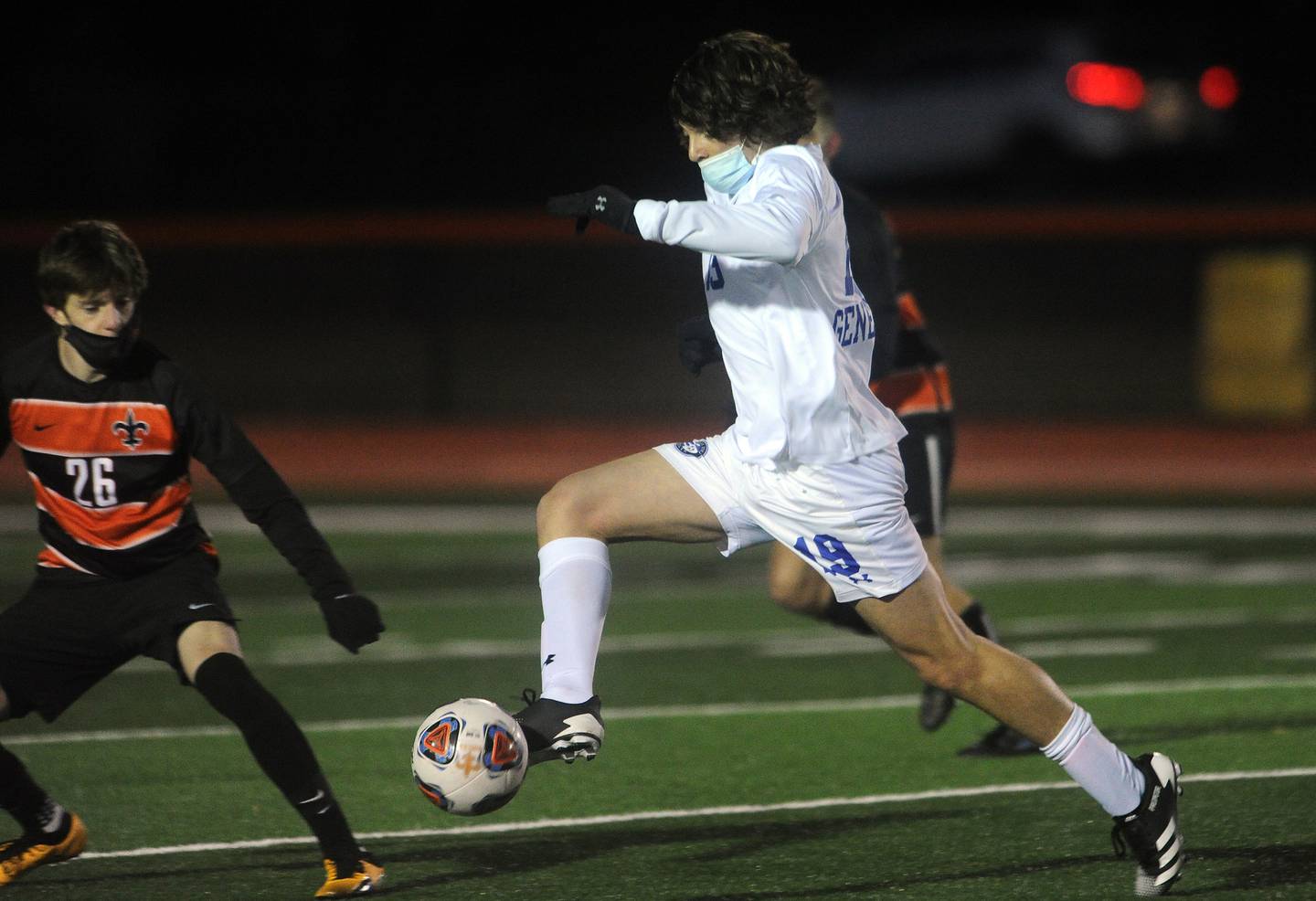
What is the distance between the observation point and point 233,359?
1972cm

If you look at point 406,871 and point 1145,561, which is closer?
point 406,871

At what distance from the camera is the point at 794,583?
19.7ft

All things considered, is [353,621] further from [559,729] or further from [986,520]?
[986,520]

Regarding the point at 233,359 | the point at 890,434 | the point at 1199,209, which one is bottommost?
the point at 233,359

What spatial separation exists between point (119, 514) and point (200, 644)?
38cm

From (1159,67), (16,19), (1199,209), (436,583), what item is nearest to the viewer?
(436,583)

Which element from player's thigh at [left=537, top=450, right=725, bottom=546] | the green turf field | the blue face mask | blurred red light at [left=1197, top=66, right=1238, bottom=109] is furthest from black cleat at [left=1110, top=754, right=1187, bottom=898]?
blurred red light at [left=1197, top=66, right=1238, bottom=109]

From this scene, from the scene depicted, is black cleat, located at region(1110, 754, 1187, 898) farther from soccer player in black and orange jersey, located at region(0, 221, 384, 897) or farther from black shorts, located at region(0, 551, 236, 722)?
black shorts, located at region(0, 551, 236, 722)

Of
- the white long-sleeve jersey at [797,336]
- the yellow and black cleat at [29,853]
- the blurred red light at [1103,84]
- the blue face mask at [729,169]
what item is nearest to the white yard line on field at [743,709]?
the yellow and black cleat at [29,853]

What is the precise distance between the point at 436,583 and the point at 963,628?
264 inches

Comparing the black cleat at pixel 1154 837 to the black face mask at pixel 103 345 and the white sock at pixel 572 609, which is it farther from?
the black face mask at pixel 103 345

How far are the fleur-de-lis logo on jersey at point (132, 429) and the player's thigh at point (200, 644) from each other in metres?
0.45

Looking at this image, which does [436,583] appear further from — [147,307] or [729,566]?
[147,307]

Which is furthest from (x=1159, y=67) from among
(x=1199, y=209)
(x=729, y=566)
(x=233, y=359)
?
(x=729, y=566)
